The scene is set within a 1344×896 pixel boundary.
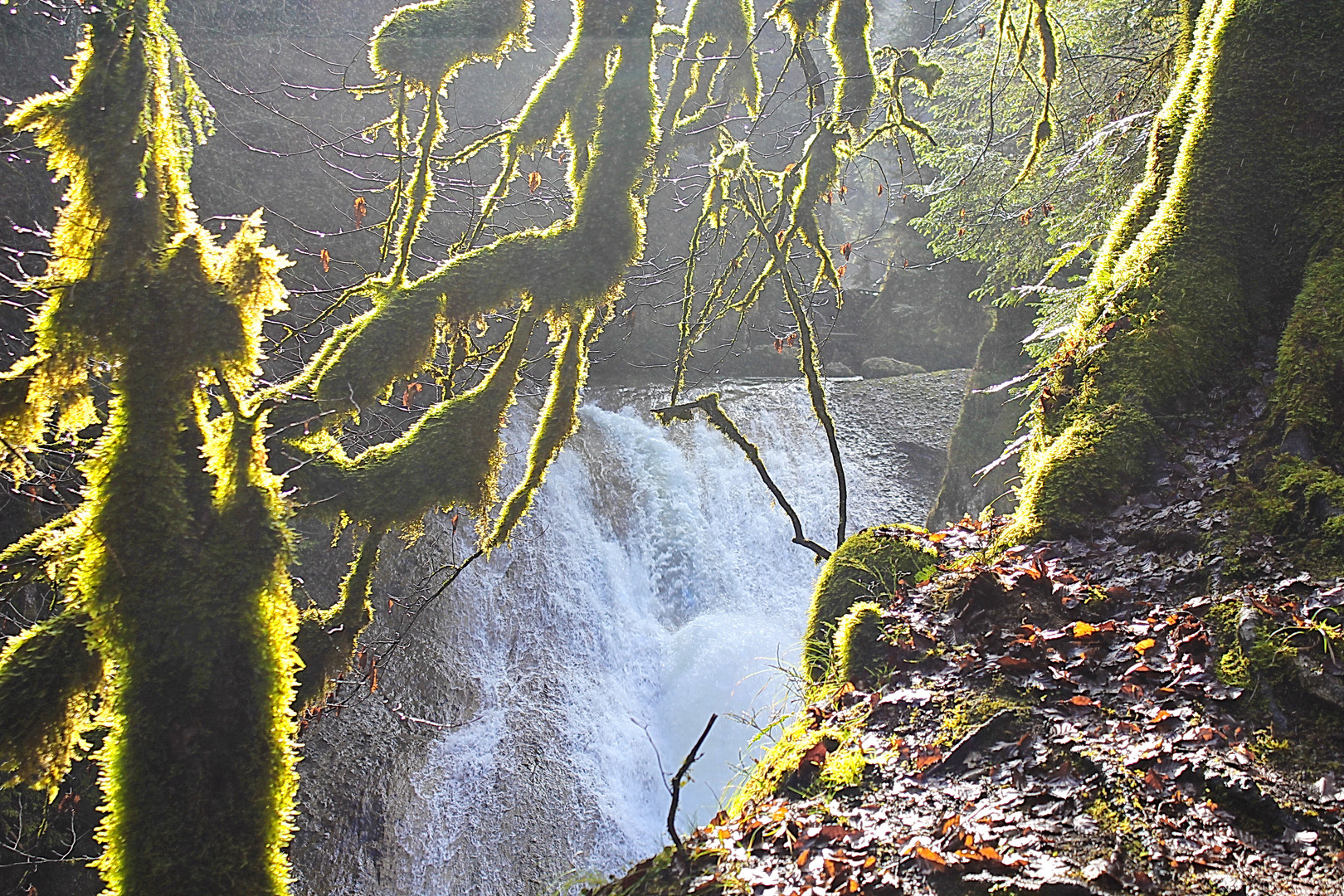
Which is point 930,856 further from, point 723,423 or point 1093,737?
point 723,423

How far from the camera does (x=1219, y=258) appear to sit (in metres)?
3.71

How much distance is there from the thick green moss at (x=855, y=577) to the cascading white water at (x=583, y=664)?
151 centimetres

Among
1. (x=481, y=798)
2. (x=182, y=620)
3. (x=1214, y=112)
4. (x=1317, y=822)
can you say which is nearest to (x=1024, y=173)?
(x=1214, y=112)

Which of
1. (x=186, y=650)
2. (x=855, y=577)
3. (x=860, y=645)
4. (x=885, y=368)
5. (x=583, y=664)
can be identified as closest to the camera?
(x=186, y=650)

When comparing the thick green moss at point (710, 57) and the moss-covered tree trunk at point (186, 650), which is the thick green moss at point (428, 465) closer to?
the moss-covered tree trunk at point (186, 650)

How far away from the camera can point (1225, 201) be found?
12.4 feet

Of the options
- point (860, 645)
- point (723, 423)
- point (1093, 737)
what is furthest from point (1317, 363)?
point (723, 423)

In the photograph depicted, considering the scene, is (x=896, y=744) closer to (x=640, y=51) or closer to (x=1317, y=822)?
(x=1317, y=822)

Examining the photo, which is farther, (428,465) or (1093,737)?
(428,465)

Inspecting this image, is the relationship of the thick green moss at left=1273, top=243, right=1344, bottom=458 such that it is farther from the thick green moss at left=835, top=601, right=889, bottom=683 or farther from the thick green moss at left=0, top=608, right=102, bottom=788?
the thick green moss at left=0, top=608, right=102, bottom=788

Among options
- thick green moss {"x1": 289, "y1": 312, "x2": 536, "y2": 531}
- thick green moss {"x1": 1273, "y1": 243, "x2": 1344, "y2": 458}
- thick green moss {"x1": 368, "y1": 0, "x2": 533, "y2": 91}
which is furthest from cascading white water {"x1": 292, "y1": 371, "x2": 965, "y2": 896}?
thick green moss {"x1": 368, "y1": 0, "x2": 533, "y2": 91}

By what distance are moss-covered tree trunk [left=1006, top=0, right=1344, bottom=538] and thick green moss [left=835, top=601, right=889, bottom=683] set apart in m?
0.82

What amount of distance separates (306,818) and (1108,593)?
7911 mm

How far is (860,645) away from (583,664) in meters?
7.25
